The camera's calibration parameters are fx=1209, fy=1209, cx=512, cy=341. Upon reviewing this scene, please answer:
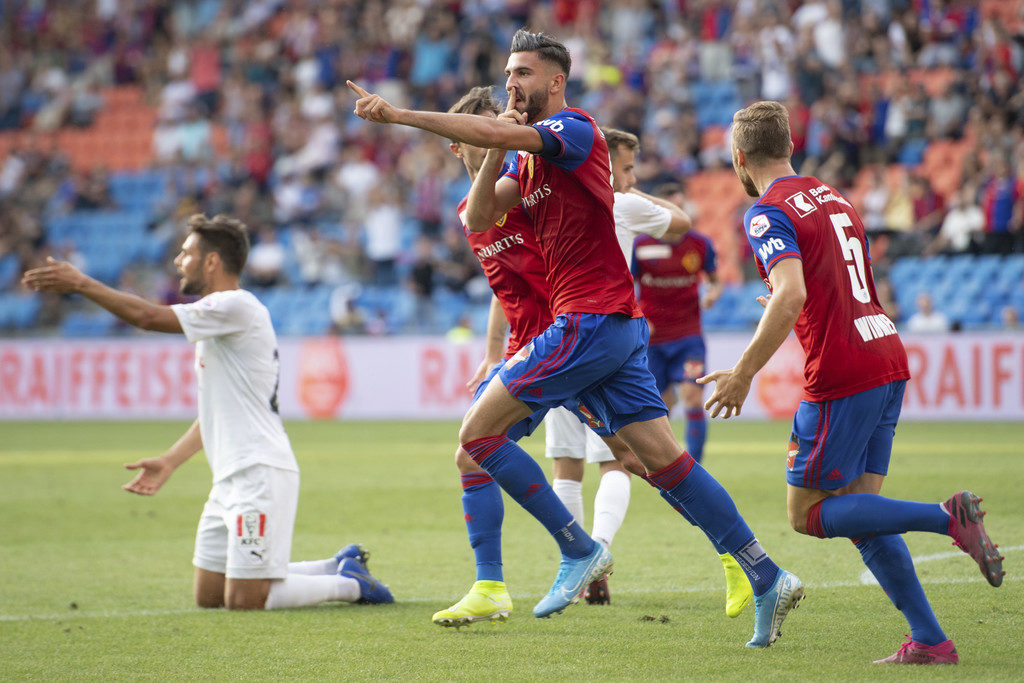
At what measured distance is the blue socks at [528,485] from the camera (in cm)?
483

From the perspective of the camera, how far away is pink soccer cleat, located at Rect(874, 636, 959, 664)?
4172mm

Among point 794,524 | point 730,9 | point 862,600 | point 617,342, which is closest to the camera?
point 794,524

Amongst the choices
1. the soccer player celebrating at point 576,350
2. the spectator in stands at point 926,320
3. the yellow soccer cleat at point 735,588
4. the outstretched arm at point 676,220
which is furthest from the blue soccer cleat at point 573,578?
the spectator in stands at point 926,320

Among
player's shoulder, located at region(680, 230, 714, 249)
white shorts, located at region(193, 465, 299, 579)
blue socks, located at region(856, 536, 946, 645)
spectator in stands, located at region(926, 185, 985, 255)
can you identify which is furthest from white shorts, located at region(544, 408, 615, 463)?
spectator in stands, located at region(926, 185, 985, 255)

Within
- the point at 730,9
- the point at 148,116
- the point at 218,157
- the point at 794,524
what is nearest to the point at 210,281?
the point at 794,524

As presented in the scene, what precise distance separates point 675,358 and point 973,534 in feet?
20.5

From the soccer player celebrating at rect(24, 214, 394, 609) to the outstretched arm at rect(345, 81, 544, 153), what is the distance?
181cm

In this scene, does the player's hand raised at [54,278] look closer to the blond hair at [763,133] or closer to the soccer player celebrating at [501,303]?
the soccer player celebrating at [501,303]

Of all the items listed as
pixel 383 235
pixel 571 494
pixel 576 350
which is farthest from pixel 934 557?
pixel 383 235

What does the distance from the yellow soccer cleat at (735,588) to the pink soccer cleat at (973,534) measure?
3.06 feet

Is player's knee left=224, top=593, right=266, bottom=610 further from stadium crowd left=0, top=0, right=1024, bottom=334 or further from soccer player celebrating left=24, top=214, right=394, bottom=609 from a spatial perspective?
stadium crowd left=0, top=0, right=1024, bottom=334

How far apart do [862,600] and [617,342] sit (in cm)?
189

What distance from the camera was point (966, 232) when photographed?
52.3ft

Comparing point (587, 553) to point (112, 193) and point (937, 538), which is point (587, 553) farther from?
point (112, 193)
